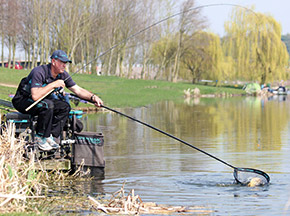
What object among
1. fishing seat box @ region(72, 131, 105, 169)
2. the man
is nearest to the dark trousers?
the man

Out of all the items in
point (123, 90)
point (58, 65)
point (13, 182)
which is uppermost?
point (123, 90)

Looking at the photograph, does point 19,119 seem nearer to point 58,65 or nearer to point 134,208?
point 58,65

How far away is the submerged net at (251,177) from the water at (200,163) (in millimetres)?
123

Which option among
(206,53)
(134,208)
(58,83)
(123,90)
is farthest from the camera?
(206,53)

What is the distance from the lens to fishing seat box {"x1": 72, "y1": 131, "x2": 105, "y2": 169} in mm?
8336

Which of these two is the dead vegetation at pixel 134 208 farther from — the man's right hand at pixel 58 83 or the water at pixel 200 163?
the man's right hand at pixel 58 83

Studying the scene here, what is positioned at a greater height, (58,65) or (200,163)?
(58,65)

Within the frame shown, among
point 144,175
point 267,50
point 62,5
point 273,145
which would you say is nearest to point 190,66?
point 267,50

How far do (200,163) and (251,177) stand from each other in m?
1.91

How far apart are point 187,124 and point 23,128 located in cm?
981

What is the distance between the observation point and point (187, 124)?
1756 centimetres

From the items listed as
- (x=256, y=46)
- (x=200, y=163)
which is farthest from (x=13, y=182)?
(x=256, y=46)

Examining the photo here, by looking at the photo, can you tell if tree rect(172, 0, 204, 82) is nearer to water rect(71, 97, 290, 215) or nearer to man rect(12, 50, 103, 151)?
water rect(71, 97, 290, 215)

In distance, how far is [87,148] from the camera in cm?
839
